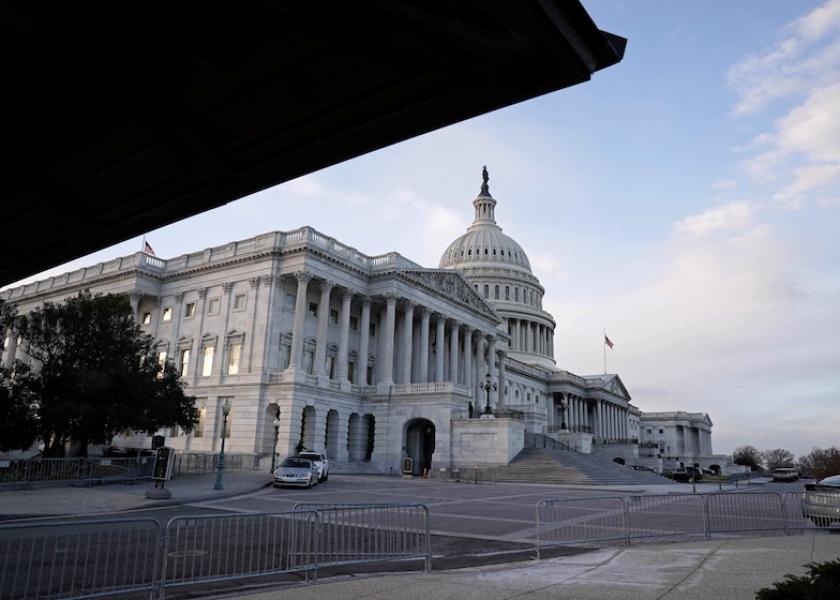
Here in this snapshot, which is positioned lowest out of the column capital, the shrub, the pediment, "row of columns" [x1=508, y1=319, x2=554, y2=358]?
the shrub

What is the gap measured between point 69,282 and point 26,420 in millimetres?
37971

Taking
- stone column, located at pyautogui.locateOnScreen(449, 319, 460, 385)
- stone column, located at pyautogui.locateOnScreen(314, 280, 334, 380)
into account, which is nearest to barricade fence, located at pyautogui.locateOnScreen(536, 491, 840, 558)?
stone column, located at pyautogui.locateOnScreen(314, 280, 334, 380)

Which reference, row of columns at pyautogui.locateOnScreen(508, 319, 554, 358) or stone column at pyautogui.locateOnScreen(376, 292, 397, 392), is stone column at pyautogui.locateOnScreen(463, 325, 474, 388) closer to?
stone column at pyautogui.locateOnScreen(376, 292, 397, 392)

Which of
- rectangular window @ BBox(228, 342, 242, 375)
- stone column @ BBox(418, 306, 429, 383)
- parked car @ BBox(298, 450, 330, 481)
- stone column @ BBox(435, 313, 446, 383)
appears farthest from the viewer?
stone column @ BBox(435, 313, 446, 383)

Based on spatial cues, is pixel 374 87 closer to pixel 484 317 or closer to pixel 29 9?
pixel 29 9

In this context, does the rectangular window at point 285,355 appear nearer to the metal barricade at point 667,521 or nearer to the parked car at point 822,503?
the metal barricade at point 667,521

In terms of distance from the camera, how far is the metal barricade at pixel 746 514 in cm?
1588

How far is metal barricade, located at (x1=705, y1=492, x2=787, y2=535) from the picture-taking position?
1588 cm

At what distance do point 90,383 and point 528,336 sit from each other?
318 feet

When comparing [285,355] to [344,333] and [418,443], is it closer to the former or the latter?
[344,333]

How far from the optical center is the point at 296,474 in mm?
31297

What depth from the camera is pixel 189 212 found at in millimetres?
6152

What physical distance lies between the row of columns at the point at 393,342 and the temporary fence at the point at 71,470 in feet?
58.2

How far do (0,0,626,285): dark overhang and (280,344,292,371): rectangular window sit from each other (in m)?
47.6
